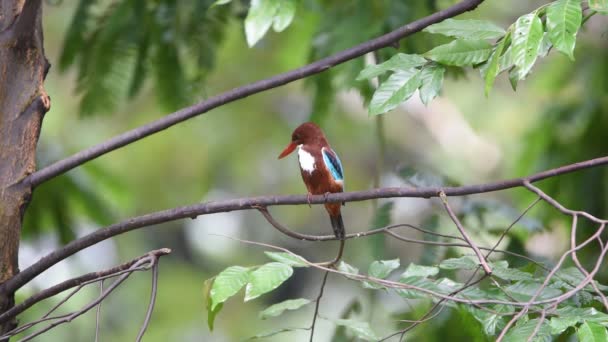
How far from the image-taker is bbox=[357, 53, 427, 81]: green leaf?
1757mm

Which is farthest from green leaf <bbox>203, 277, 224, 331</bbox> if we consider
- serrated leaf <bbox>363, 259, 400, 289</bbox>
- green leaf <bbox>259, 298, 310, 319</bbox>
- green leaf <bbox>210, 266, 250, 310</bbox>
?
serrated leaf <bbox>363, 259, 400, 289</bbox>

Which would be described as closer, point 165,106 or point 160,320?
point 165,106

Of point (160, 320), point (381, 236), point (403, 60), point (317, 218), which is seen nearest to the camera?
point (403, 60)

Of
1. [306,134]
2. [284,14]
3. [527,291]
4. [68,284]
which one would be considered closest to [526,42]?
[527,291]

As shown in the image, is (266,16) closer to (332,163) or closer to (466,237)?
(332,163)

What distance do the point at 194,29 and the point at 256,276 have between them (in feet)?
5.35

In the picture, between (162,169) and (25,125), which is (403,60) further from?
(162,169)

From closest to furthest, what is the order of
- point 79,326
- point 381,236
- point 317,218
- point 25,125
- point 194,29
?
point 25,125 → point 381,236 → point 194,29 → point 79,326 → point 317,218

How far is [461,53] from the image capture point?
178 cm

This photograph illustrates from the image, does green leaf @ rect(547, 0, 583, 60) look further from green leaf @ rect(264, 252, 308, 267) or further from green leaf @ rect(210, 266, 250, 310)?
green leaf @ rect(210, 266, 250, 310)

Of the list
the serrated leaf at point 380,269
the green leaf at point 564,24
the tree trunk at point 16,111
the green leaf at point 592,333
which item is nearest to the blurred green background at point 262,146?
the serrated leaf at point 380,269

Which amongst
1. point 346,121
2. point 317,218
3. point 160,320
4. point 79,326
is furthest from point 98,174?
point 317,218

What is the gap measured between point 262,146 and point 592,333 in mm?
6333

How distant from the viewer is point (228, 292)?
166 centimetres
